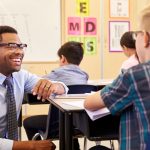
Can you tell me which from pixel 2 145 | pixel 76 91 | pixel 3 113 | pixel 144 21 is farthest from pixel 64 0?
pixel 144 21

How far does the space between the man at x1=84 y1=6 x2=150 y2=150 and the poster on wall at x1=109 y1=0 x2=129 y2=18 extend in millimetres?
4140

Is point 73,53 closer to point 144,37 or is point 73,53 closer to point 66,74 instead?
point 66,74

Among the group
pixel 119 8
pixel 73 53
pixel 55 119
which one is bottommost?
pixel 55 119

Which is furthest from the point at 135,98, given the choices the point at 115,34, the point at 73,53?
the point at 115,34

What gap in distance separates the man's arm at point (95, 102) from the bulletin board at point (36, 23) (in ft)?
12.2

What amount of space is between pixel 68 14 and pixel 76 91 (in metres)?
2.79

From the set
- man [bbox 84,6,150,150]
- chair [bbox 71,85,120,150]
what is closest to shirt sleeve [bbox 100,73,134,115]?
man [bbox 84,6,150,150]

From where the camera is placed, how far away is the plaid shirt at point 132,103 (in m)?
1.12

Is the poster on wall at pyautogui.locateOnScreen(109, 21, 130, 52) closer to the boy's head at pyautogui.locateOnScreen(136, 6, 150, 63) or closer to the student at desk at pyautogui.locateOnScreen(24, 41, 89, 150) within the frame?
the student at desk at pyautogui.locateOnScreen(24, 41, 89, 150)

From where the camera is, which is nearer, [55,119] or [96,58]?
[55,119]

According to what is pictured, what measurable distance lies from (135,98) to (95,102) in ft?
0.63

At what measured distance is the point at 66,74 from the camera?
2.94 m

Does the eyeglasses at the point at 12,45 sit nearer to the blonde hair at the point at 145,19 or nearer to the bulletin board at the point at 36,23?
the blonde hair at the point at 145,19

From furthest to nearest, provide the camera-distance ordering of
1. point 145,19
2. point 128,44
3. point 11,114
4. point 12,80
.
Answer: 1. point 128,44
2. point 12,80
3. point 11,114
4. point 145,19
